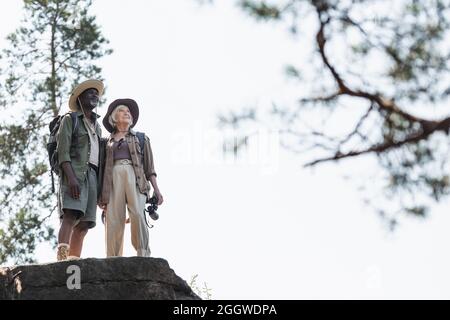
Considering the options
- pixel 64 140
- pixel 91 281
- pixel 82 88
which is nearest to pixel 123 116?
pixel 82 88

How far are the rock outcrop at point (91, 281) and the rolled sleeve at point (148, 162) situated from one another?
1.00 meters

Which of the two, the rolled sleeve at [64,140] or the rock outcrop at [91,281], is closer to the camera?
the rock outcrop at [91,281]

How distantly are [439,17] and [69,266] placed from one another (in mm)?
4018

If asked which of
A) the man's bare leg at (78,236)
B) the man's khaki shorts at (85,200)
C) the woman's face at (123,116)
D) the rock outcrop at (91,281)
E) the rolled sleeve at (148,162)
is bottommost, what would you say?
the rock outcrop at (91,281)

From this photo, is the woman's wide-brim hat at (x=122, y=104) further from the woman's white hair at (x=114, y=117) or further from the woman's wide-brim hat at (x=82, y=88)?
the woman's wide-brim hat at (x=82, y=88)

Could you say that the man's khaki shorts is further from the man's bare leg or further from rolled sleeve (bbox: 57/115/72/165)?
rolled sleeve (bbox: 57/115/72/165)

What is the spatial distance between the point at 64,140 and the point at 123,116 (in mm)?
692

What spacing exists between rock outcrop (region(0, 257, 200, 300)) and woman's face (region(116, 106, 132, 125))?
1449 millimetres

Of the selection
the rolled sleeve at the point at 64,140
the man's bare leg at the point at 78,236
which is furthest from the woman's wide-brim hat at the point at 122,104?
the man's bare leg at the point at 78,236

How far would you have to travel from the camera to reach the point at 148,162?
977cm

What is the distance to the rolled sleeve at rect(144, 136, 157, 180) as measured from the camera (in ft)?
32.0

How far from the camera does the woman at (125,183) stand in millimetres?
9422

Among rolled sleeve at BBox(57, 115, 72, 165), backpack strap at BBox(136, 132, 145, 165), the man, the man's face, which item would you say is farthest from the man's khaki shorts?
the man's face
